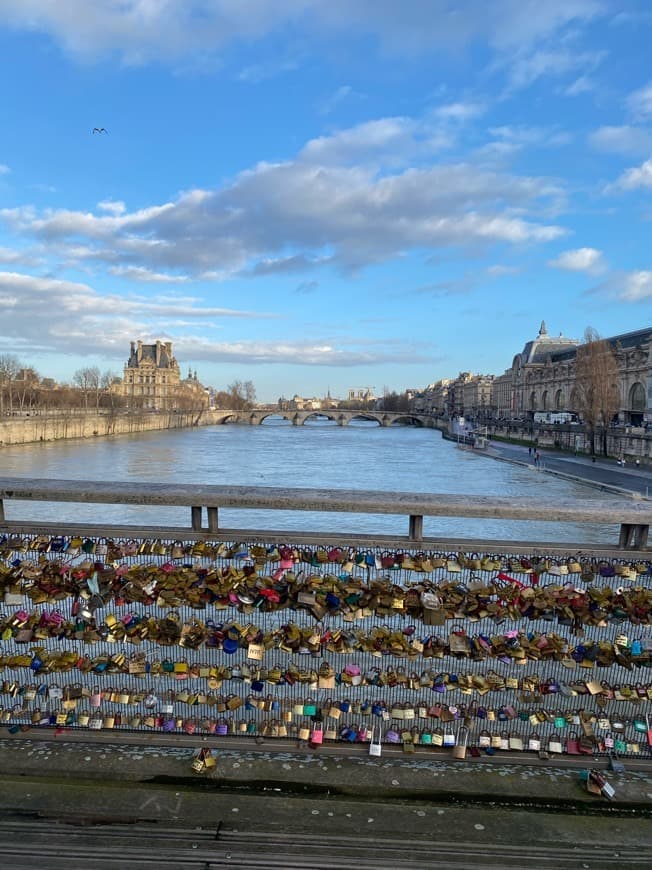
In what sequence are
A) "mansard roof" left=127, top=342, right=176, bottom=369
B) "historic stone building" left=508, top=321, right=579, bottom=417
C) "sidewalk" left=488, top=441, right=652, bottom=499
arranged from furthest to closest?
"mansard roof" left=127, top=342, right=176, bottom=369
"historic stone building" left=508, top=321, right=579, bottom=417
"sidewalk" left=488, top=441, right=652, bottom=499

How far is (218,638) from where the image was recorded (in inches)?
129

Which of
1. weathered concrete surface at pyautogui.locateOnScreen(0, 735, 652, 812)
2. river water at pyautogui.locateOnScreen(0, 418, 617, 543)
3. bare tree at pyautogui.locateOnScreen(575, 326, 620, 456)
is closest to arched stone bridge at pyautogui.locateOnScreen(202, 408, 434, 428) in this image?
river water at pyautogui.locateOnScreen(0, 418, 617, 543)

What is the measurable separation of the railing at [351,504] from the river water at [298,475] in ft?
41.0

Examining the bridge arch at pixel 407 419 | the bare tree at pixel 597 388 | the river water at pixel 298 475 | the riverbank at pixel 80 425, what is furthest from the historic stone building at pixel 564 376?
the riverbank at pixel 80 425

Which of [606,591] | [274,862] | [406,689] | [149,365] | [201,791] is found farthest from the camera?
[149,365]

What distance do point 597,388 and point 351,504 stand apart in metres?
53.6

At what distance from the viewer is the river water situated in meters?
18.9

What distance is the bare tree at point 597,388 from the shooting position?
51.2m

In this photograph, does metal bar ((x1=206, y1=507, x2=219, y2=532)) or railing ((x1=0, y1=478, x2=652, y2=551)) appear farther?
metal bar ((x1=206, y1=507, x2=219, y2=532))

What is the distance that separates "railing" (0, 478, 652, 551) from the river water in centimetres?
1249

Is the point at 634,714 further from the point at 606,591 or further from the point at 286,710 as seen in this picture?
the point at 286,710

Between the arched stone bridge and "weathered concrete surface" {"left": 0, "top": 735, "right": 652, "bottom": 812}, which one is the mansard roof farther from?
"weathered concrete surface" {"left": 0, "top": 735, "right": 652, "bottom": 812}

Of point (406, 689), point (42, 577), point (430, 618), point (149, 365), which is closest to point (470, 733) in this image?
point (406, 689)

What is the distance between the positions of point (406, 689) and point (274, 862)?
1.16 metres
